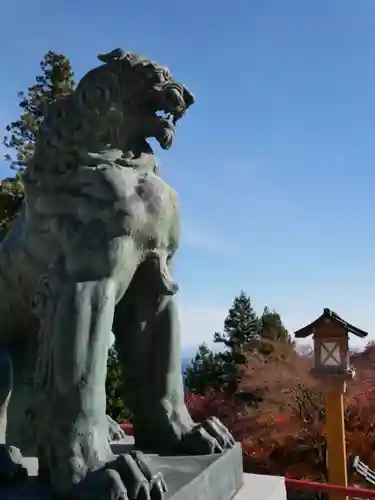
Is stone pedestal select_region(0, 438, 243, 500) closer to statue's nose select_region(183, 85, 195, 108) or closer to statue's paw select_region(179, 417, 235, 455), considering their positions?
statue's paw select_region(179, 417, 235, 455)

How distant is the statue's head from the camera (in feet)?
5.65

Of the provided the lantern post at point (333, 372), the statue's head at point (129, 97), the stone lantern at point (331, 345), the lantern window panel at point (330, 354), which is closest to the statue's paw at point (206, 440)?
the statue's head at point (129, 97)

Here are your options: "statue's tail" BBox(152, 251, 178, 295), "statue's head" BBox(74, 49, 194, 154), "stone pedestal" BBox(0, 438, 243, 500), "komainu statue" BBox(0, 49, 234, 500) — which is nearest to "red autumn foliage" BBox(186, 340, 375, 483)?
"stone pedestal" BBox(0, 438, 243, 500)

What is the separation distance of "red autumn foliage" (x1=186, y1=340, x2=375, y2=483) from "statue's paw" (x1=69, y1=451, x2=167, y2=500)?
7.90m

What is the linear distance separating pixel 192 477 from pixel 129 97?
1.18 meters

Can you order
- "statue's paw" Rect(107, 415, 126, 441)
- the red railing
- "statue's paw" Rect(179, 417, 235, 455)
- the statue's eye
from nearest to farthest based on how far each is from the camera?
"statue's paw" Rect(179, 417, 235, 455)
the statue's eye
"statue's paw" Rect(107, 415, 126, 441)
the red railing

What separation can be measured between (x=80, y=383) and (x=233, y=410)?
36.3 ft

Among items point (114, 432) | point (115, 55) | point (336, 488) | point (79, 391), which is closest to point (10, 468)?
point (79, 391)

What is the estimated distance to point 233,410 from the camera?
39.1 ft

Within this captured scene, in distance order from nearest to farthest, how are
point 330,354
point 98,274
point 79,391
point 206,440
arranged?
point 79,391 < point 98,274 < point 206,440 < point 330,354

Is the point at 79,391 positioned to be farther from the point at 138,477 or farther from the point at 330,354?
the point at 330,354

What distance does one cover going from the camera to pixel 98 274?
1523 millimetres

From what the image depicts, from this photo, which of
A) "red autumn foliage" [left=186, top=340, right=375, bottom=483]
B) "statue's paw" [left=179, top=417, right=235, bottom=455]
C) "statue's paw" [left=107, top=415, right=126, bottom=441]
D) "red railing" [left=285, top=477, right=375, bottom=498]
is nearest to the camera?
"statue's paw" [left=179, top=417, right=235, bottom=455]

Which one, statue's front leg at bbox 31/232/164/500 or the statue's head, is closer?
statue's front leg at bbox 31/232/164/500
